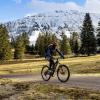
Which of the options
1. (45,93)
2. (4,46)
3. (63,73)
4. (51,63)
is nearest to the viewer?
(45,93)

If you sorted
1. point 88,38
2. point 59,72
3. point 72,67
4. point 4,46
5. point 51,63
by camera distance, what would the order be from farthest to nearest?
point 88,38 < point 4,46 < point 72,67 < point 51,63 < point 59,72

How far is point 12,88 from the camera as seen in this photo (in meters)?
17.6

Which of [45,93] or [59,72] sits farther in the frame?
[59,72]

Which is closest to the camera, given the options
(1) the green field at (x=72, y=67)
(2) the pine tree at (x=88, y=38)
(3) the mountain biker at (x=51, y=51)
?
(3) the mountain biker at (x=51, y=51)

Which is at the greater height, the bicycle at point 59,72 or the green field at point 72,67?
the green field at point 72,67

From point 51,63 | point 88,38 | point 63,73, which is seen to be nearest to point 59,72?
point 63,73

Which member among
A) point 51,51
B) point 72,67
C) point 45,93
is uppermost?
point 51,51

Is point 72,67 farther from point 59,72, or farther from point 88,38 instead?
point 88,38

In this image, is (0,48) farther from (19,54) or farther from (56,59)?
A: (56,59)

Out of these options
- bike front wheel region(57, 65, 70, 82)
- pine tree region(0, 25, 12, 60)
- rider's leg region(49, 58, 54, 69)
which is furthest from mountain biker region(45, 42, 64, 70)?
pine tree region(0, 25, 12, 60)

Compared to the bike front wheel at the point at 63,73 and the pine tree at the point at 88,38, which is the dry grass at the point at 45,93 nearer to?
the bike front wheel at the point at 63,73

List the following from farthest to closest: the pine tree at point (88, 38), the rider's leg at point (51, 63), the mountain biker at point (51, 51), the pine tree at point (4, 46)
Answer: the pine tree at point (88, 38) < the pine tree at point (4, 46) < the rider's leg at point (51, 63) < the mountain biker at point (51, 51)

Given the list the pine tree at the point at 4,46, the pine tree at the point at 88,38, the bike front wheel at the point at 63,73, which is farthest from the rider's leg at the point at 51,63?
the pine tree at the point at 88,38

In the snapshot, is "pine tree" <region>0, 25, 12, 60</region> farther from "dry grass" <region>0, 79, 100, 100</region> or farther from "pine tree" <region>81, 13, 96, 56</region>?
"dry grass" <region>0, 79, 100, 100</region>
